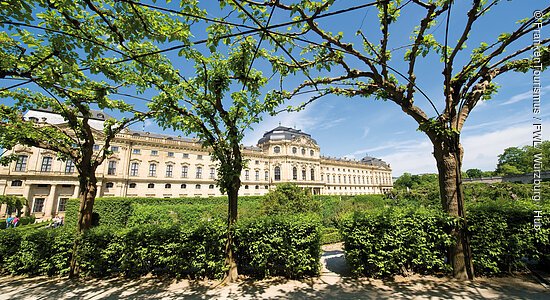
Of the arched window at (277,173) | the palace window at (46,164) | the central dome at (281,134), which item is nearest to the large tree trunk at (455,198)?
the palace window at (46,164)

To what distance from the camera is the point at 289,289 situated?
4.57m

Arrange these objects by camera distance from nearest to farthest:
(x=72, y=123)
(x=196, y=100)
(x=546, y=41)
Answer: (x=546, y=41), (x=196, y=100), (x=72, y=123)

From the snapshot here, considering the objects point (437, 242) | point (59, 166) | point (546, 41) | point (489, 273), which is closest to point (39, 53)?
point (437, 242)

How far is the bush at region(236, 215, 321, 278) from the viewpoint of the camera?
511 cm

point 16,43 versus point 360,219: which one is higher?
point 16,43

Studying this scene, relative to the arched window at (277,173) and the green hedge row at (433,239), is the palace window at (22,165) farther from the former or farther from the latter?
the green hedge row at (433,239)

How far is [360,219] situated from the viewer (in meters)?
5.18

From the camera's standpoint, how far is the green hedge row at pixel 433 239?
436 centimetres

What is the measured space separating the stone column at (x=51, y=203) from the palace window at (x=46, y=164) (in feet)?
7.53

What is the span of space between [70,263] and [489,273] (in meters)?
9.98

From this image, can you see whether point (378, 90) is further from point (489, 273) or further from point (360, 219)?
point (489, 273)

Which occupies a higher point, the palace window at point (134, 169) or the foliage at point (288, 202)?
the palace window at point (134, 169)

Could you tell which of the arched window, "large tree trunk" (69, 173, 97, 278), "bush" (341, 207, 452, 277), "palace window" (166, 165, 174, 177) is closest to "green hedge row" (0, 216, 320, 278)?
"large tree trunk" (69, 173, 97, 278)

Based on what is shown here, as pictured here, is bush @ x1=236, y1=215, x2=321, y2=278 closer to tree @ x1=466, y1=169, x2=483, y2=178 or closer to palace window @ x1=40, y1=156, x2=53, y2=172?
palace window @ x1=40, y1=156, x2=53, y2=172
